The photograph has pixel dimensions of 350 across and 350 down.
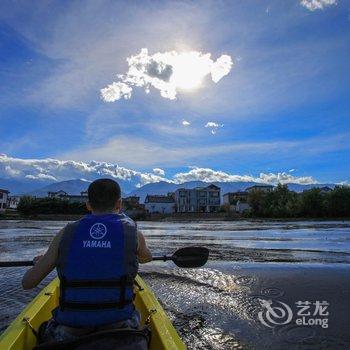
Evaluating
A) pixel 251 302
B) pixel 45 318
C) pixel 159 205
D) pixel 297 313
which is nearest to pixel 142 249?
pixel 45 318

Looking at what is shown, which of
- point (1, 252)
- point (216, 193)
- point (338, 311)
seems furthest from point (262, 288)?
point (216, 193)

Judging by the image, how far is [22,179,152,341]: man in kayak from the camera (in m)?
3.43

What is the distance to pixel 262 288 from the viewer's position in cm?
1008

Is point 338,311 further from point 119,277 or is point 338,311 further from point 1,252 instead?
point 1,252

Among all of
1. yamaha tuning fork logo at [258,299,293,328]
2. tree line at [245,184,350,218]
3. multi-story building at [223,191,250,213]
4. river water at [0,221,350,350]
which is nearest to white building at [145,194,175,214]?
multi-story building at [223,191,250,213]

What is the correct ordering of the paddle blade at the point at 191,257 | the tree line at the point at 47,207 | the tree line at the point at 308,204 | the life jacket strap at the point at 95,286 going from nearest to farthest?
the life jacket strap at the point at 95,286 → the paddle blade at the point at 191,257 → the tree line at the point at 308,204 → the tree line at the point at 47,207

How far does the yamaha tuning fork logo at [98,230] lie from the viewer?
3.51m

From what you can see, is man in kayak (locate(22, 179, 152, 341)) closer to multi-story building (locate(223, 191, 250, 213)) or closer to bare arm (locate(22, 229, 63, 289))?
bare arm (locate(22, 229, 63, 289))

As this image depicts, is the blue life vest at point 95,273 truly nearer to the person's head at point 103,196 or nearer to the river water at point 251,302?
the person's head at point 103,196

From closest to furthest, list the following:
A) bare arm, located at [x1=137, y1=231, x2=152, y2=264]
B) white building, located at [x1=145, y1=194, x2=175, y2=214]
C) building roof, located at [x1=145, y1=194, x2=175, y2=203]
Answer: bare arm, located at [x1=137, y1=231, x2=152, y2=264] → white building, located at [x1=145, y1=194, x2=175, y2=214] → building roof, located at [x1=145, y1=194, x2=175, y2=203]

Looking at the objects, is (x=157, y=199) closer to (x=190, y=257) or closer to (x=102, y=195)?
(x=190, y=257)

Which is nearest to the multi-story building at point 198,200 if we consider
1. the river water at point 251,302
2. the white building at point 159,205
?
the white building at point 159,205

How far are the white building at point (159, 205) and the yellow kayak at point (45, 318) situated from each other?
168 meters

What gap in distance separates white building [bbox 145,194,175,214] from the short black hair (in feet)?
557
